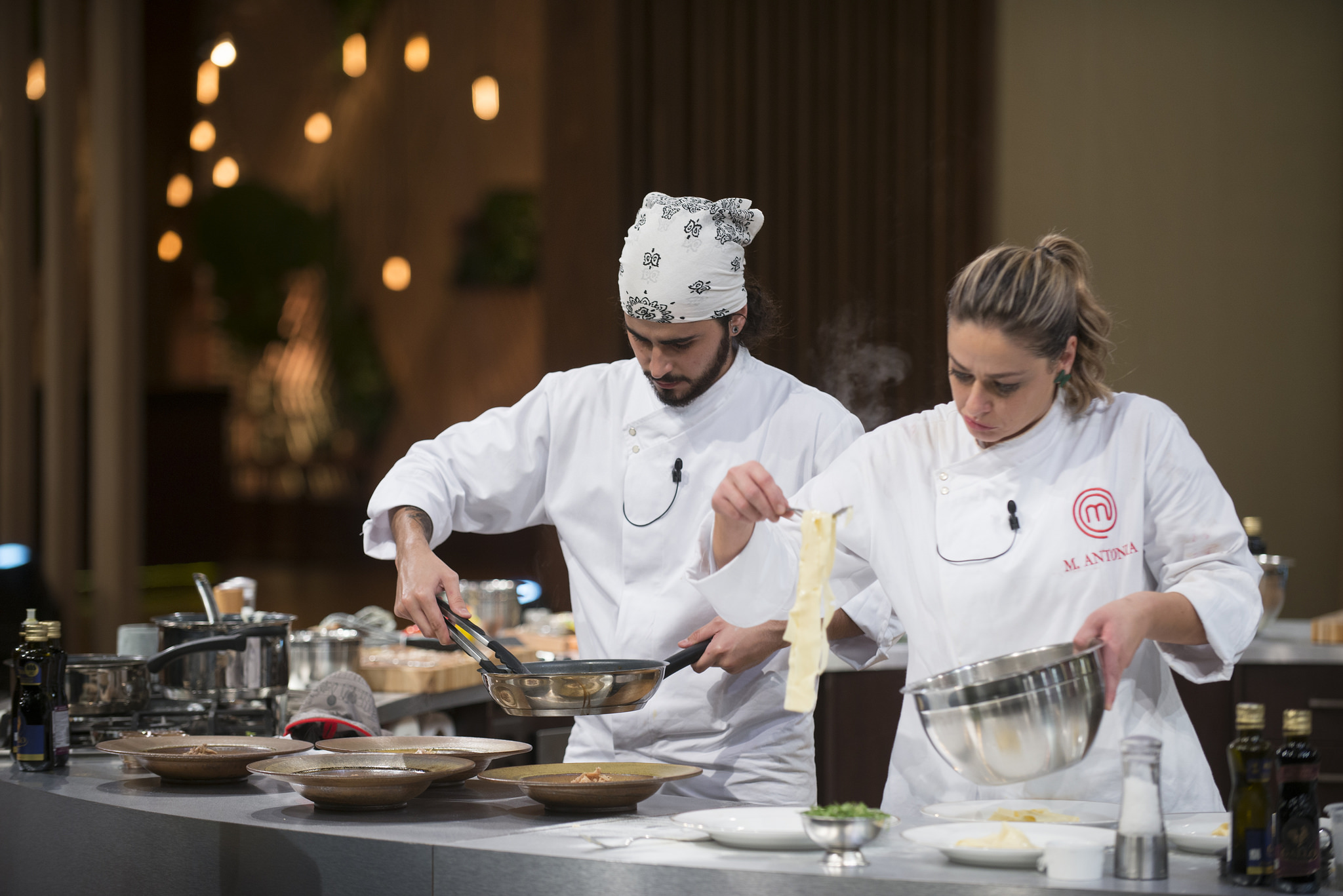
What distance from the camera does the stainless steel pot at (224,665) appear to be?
230 centimetres

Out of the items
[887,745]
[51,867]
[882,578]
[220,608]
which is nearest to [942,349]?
[887,745]

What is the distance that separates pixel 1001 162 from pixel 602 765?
4.21m

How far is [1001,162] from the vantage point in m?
5.51

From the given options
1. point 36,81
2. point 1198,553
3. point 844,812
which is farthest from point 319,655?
A: point 36,81

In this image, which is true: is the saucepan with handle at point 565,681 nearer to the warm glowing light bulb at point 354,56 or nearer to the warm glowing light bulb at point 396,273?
the warm glowing light bulb at point 396,273

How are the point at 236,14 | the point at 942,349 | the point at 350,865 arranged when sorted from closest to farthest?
1. the point at 350,865
2. the point at 942,349
3. the point at 236,14

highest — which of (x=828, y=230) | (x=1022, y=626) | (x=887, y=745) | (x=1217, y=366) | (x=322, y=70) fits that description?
(x=322, y=70)

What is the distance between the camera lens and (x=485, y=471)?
7.48ft

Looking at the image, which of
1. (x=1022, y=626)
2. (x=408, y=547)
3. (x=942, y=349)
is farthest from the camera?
(x=942, y=349)

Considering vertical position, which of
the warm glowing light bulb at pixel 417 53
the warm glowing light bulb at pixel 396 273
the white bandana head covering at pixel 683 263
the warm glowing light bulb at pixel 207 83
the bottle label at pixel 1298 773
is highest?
the warm glowing light bulb at pixel 417 53

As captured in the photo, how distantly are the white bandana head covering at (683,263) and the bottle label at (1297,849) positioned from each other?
43.0 inches

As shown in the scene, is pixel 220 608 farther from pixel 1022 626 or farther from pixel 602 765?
pixel 1022 626

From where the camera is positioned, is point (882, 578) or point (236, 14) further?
point (236, 14)

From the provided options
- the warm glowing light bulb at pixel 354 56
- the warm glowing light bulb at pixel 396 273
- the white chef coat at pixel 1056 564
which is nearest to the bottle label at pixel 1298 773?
the white chef coat at pixel 1056 564
